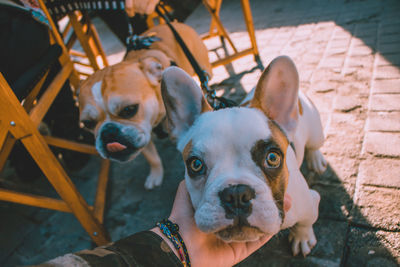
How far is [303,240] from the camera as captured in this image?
5.24 ft

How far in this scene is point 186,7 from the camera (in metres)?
3.83

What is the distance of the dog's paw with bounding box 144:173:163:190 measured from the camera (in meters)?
2.53

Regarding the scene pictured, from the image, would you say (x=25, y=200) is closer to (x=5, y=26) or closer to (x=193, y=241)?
(x=193, y=241)

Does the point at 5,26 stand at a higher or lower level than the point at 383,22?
higher

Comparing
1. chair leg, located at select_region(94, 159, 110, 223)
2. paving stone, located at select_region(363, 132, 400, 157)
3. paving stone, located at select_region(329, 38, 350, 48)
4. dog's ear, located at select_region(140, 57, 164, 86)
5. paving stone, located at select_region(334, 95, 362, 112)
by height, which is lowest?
paving stone, located at select_region(329, 38, 350, 48)

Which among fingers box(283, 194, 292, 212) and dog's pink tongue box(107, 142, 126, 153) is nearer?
fingers box(283, 194, 292, 212)

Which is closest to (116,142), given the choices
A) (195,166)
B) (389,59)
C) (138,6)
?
(195,166)

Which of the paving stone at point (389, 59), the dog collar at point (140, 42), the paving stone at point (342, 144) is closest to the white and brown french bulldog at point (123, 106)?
the dog collar at point (140, 42)

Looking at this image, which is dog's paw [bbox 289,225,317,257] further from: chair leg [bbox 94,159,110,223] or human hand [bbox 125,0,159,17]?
human hand [bbox 125,0,159,17]

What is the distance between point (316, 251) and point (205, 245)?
795 mm

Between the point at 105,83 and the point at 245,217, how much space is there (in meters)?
1.61

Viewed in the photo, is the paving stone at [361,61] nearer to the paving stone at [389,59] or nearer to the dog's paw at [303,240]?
the paving stone at [389,59]

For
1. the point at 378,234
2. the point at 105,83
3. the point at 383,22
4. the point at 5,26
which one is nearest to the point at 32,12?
the point at 5,26

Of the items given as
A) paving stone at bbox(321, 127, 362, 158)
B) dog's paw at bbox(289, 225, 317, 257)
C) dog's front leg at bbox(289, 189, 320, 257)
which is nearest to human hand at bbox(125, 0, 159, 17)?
paving stone at bbox(321, 127, 362, 158)
